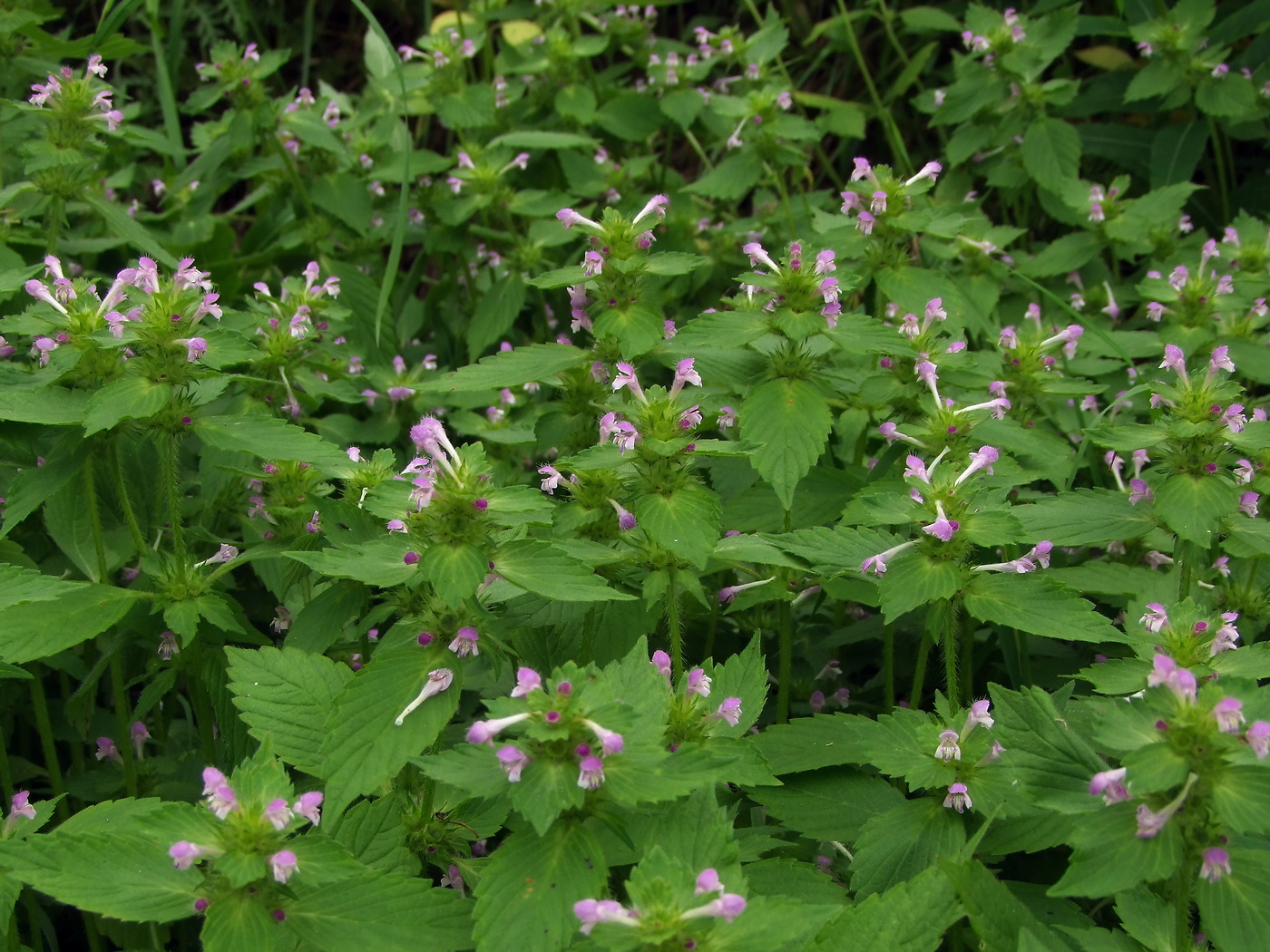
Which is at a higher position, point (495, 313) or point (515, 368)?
point (515, 368)

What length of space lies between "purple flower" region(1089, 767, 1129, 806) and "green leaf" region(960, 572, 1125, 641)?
0.41 m

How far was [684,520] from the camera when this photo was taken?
217cm

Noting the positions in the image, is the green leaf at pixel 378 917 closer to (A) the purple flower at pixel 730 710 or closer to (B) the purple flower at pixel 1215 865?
(A) the purple flower at pixel 730 710

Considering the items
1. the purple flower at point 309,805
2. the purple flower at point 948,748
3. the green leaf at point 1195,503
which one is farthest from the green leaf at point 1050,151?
the purple flower at point 309,805

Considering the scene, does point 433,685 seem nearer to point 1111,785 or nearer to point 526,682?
point 526,682

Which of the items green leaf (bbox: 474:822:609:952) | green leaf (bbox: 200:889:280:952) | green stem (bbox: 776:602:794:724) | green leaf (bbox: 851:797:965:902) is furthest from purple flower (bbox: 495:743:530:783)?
green stem (bbox: 776:602:794:724)

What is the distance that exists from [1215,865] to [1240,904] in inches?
3.4

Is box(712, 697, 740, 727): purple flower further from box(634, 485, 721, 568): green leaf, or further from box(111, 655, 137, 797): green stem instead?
box(111, 655, 137, 797): green stem

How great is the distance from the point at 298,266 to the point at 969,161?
9.70 feet

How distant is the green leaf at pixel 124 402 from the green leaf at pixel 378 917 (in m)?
0.97

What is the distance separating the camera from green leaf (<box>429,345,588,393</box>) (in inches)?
103

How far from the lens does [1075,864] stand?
65.7 inches

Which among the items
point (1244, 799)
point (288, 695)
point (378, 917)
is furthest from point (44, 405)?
point (1244, 799)

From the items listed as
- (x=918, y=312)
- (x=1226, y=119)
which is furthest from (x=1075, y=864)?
(x=1226, y=119)
